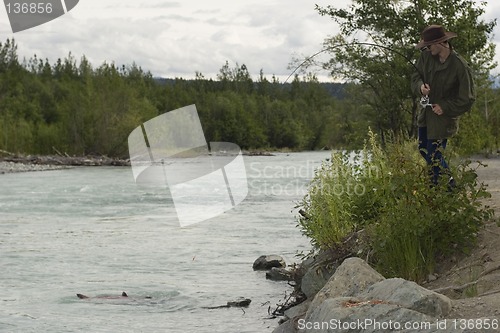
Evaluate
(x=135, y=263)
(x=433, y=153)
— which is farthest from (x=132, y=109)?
(x=433, y=153)

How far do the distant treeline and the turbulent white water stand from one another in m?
5.79

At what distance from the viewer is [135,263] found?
14.0 metres

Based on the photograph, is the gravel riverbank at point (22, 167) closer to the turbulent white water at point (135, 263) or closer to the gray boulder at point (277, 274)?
the turbulent white water at point (135, 263)

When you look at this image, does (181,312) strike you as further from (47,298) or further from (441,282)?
(441,282)

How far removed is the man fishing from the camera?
27.1 feet

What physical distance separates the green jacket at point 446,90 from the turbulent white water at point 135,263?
2.86 m

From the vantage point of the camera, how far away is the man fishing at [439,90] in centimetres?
827

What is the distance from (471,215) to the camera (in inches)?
308

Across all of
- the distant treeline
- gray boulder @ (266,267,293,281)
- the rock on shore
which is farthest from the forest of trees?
the rock on shore

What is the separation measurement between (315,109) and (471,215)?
124358 millimetres

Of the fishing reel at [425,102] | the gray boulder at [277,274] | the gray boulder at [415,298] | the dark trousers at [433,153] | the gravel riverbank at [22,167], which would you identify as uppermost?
the fishing reel at [425,102]

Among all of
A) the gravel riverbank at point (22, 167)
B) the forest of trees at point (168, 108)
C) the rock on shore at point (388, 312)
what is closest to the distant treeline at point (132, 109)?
the forest of trees at point (168, 108)

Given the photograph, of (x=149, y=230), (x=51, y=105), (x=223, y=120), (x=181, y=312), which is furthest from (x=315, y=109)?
(x=181, y=312)

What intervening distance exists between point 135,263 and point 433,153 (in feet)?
23.6
